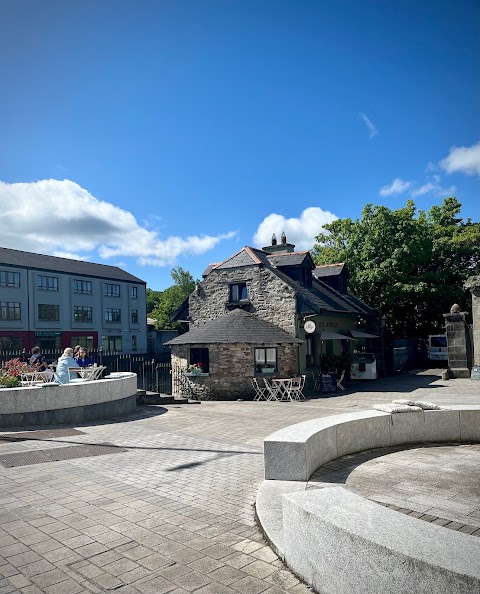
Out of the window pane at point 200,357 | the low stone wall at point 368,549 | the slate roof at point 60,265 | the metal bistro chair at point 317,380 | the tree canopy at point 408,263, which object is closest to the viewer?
the low stone wall at point 368,549

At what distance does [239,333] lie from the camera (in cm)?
2105

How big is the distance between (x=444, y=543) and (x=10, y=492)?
559 cm

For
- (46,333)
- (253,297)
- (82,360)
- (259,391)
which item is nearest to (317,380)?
(259,391)

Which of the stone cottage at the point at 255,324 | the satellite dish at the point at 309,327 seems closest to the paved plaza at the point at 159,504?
the stone cottage at the point at 255,324

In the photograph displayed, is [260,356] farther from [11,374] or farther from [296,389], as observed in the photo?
[11,374]

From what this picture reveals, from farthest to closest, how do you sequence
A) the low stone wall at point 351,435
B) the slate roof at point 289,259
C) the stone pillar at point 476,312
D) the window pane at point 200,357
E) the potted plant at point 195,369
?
1. the slate roof at point 289,259
2. the stone pillar at point 476,312
3. the window pane at point 200,357
4. the potted plant at point 195,369
5. the low stone wall at point 351,435

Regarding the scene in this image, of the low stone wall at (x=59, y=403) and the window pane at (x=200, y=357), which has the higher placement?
the window pane at (x=200, y=357)

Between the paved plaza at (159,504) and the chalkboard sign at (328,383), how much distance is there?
11.4 m

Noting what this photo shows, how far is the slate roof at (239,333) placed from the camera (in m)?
20.7

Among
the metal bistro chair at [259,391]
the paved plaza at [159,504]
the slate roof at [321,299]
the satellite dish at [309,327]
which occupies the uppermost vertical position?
the slate roof at [321,299]

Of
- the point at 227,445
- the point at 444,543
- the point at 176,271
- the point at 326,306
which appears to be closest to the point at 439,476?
the point at 444,543

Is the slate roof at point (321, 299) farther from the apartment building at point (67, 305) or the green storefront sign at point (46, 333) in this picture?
the green storefront sign at point (46, 333)

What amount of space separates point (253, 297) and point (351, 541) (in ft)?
67.2

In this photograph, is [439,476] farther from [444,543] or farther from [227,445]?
[227,445]
